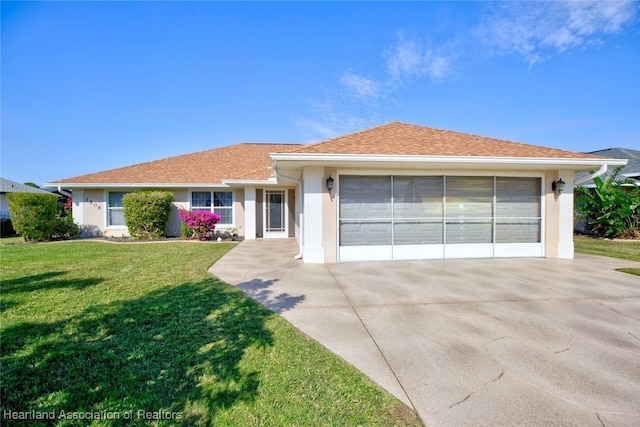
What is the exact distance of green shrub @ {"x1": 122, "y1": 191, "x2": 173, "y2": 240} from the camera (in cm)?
1305

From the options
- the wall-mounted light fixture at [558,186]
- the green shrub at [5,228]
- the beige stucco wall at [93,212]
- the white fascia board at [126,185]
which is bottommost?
the green shrub at [5,228]

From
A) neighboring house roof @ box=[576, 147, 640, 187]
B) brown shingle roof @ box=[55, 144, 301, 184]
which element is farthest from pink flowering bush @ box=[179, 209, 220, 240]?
neighboring house roof @ box=[576, 147, 640, 187]

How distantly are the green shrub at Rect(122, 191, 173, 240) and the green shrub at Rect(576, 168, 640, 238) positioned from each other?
2098 centimetres

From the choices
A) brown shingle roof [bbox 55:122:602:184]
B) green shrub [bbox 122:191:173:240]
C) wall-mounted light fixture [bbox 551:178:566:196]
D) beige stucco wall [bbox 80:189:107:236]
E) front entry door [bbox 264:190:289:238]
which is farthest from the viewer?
beige stucco wall [bbox 80:189:107:236]

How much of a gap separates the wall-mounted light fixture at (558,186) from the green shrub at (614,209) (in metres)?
8.04

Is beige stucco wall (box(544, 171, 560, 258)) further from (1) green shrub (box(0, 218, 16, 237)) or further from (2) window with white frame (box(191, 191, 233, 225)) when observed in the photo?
(1) green shrub (box(0, 218, 16, 237))

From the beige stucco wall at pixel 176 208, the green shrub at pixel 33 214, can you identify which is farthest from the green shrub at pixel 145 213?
the green shrub at pixel 33 214

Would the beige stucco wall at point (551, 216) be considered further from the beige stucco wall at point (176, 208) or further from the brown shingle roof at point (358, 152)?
the beige stucco wall at point (176, 208)

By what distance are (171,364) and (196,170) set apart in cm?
1430

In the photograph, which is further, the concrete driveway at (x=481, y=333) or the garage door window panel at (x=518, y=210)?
the garage door window panel at (x=518, y=210)

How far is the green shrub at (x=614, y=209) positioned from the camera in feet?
44.2

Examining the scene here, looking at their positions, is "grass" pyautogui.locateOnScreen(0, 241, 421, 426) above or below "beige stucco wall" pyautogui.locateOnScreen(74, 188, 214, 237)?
below

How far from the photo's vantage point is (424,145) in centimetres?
830

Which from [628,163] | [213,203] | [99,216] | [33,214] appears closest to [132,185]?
[99,216]
